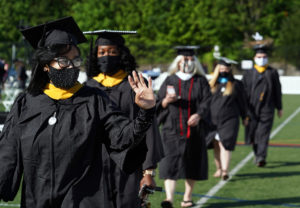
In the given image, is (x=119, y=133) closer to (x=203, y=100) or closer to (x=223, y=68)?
(x=203, y=100)

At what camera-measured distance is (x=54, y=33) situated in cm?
384

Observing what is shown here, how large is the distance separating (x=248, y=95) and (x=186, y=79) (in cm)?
379

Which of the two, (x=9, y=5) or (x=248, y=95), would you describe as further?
(x=9, y=5)

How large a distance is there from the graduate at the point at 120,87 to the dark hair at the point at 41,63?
1115 mm

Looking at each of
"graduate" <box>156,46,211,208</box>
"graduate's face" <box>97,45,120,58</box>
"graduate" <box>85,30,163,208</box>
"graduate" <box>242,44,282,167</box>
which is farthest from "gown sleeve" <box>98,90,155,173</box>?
"graduate" <box>242,44,282,167</box>

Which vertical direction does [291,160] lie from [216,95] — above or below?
below

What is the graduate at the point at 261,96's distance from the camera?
11391mm

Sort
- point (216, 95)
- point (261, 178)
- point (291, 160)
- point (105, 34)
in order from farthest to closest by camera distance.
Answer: point (291, 160) → point (216, 95) → point (261, 178) → point (105, 34)

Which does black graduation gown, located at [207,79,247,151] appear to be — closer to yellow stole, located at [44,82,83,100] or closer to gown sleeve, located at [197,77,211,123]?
gown sleeve, located at [197,77,211,123]

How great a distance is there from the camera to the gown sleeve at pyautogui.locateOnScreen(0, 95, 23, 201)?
3686 millimetres

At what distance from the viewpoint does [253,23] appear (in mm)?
61344

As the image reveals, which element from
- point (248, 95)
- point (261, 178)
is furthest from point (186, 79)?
point (248, 95)

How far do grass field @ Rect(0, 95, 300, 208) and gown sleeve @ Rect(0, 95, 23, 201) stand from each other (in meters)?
4.20

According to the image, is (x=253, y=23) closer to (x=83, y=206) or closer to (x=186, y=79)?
(x=186, y=79)
